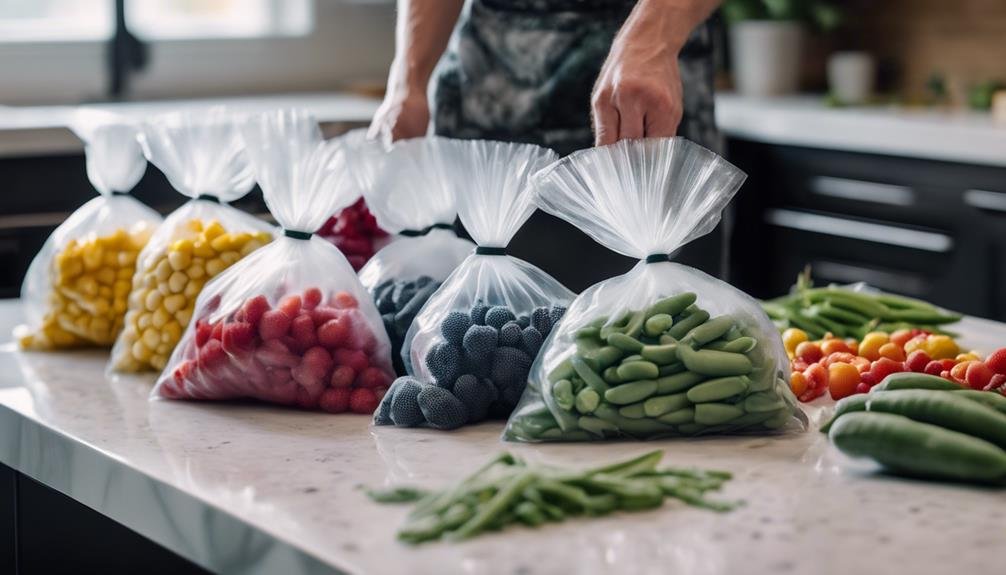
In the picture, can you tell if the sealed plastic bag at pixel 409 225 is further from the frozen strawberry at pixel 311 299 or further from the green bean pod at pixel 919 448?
the green bean pod at pixel 919 448

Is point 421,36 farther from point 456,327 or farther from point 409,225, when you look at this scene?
point 456,327

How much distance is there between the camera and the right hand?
174 centimetres

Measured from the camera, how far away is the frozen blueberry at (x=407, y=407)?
1.30m

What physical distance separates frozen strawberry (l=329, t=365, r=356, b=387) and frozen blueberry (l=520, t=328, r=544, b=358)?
7.0 inches

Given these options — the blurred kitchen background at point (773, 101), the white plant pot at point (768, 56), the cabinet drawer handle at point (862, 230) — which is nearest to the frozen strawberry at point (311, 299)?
the blurred kitchen background at point (773, 101)

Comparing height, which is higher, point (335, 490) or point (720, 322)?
point (720, 322)

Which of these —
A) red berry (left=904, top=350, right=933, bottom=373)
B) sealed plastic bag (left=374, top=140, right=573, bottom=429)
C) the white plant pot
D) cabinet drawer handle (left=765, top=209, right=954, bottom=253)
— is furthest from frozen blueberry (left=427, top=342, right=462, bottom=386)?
the white plant pot

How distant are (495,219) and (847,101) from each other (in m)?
2.56

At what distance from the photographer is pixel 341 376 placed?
4.50 ft

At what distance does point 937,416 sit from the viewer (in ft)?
3.70

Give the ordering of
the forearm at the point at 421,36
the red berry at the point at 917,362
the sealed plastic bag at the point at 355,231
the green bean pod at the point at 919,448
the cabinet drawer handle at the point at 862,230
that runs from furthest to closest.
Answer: the cabinet drawer handle at the point at 862,230
the forearm at the point at 421,36
the sealed plastic bag at the point at 355,231
the red berry at the point at 917,362
the green bean pod at the point at 919,448

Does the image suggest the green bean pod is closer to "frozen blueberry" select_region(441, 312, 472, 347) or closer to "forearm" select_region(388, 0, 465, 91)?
"frozen blueberry" select_region(441, 312, 472, 347)

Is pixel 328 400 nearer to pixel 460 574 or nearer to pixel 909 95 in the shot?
pixel 460 574

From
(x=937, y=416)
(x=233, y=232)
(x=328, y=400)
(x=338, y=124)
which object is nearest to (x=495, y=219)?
(x=328, y=400)
